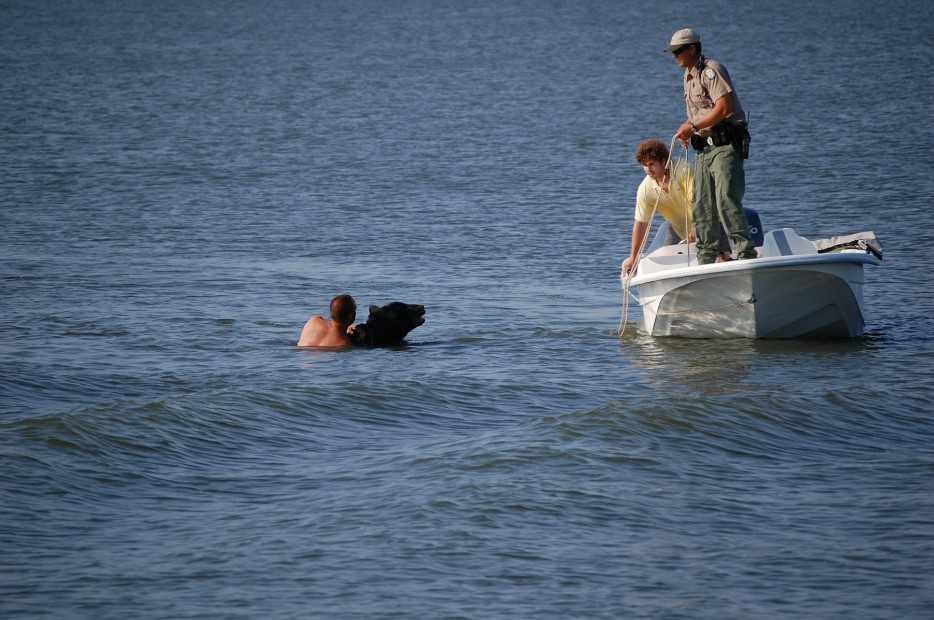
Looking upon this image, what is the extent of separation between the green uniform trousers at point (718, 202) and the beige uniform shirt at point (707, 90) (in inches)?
10.4

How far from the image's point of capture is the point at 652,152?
10.3 meters

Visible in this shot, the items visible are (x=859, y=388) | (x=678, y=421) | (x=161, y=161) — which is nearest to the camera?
(x=678, y=421)

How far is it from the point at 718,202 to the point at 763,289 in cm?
100

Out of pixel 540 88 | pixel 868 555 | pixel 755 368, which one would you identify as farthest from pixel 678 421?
pixel 540 88

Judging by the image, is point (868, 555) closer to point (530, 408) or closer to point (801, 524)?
point (801, 524)

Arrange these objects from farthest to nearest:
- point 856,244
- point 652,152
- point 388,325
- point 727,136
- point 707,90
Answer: point 388,325 → point 856,244 → point 652,152 → point 727,136 → point 707,90

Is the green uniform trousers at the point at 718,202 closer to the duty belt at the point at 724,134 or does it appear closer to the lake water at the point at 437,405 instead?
the duty belt at the point at 724,134

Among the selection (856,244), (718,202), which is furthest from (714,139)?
(856,244)

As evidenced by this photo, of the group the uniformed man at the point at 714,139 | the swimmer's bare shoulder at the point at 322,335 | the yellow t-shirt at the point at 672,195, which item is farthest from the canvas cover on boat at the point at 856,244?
the swimmer's bare shoulder at the point at 322,335

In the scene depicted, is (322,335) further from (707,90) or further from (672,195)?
(707,90)

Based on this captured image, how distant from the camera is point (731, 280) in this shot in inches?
409

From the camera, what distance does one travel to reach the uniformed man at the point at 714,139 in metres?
9.52

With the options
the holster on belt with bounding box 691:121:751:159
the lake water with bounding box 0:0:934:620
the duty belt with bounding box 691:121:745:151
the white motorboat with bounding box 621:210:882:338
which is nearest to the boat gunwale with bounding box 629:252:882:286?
the white motorboat with bounding box 621:210:882:338

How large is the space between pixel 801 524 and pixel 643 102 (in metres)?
33.6
